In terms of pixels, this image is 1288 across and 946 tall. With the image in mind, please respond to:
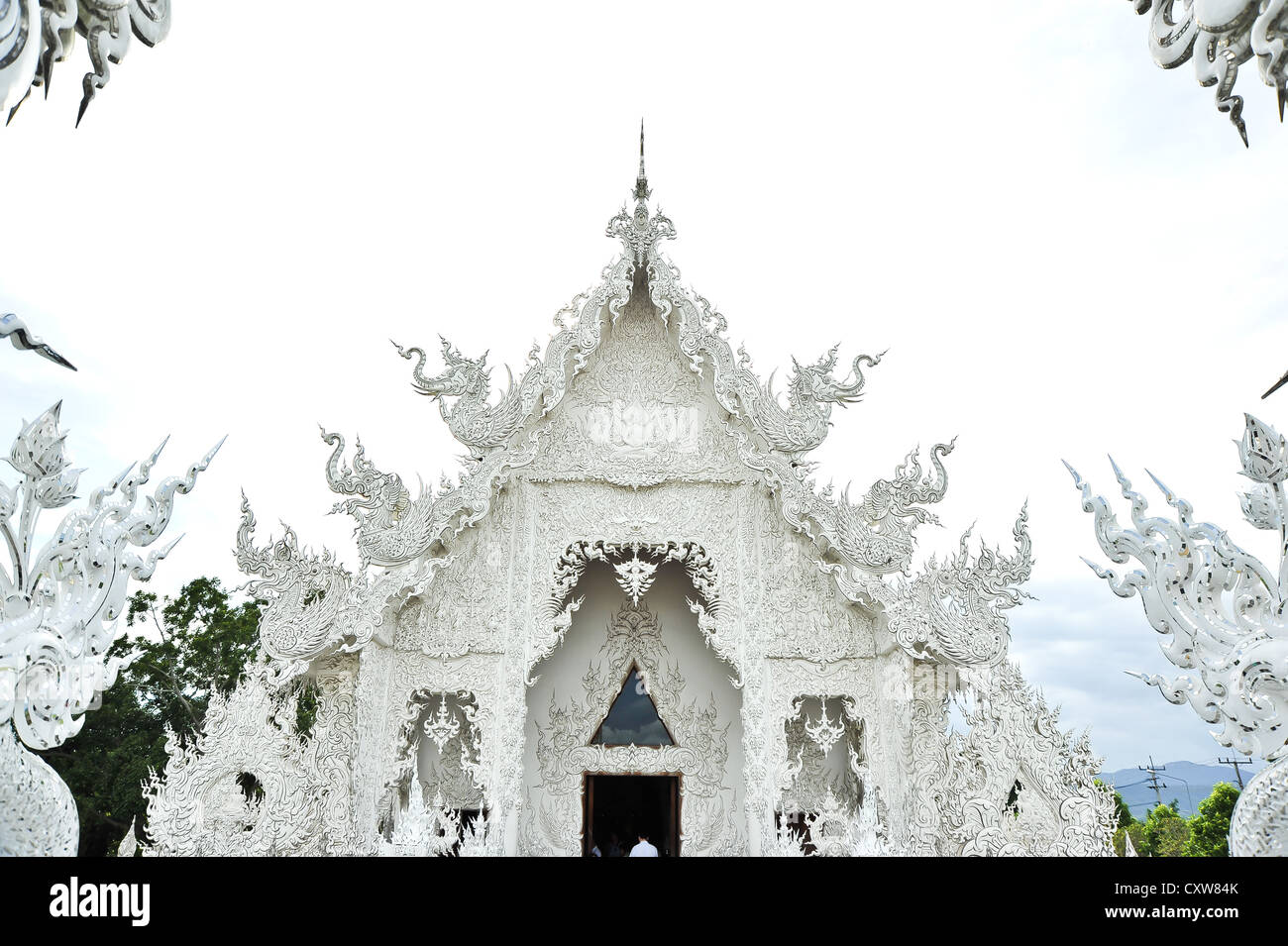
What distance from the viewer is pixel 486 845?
607 cm

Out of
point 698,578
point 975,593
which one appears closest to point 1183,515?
point 975,593

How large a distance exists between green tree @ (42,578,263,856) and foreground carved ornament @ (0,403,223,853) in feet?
29.9

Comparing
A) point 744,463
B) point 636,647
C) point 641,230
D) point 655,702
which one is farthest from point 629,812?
point 641,230

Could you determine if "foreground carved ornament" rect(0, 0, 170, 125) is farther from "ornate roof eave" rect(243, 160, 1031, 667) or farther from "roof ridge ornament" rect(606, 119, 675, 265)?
"roof ridge ornament" rect(606, 119, 675, 265)

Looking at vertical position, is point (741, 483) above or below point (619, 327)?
below

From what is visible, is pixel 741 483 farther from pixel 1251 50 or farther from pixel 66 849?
pixel 66 849

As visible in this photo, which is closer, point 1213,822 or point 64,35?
point 64,35

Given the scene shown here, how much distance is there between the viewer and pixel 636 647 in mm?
7898

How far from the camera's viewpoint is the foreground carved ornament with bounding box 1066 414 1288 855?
372 cm

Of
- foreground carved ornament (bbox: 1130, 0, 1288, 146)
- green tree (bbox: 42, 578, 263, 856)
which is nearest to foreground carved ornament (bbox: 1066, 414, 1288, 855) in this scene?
foreground carved ornament (bbox: 1130, 0, 1288, 146)

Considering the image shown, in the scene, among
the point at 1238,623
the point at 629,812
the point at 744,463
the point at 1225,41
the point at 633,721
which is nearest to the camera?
the point at 1225,41

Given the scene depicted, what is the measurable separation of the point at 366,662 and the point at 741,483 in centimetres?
326

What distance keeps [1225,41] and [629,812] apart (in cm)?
815

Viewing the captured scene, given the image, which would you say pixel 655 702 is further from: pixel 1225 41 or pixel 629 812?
pixel 1225 41
